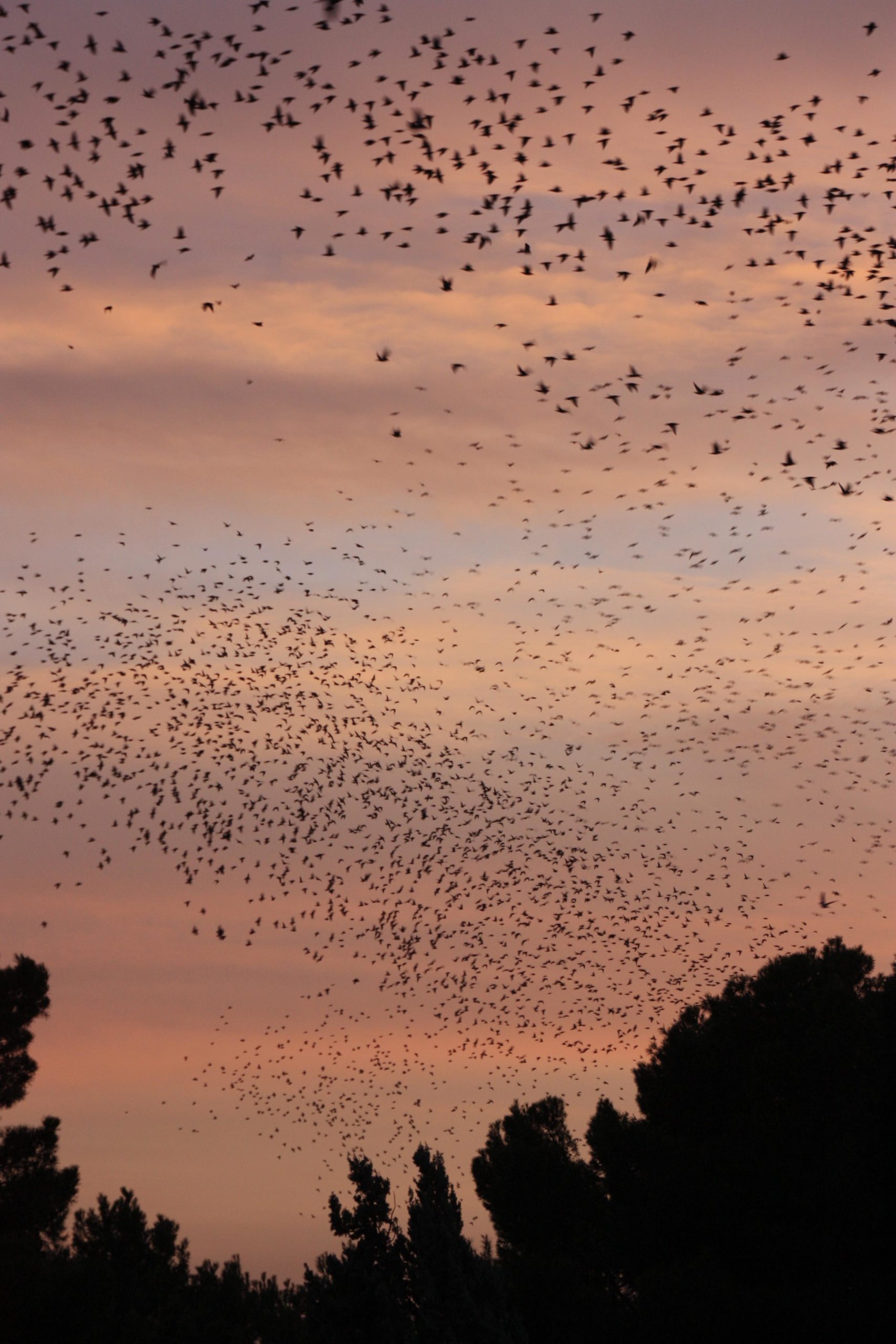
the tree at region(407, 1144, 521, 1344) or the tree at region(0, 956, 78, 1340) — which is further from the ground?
the tree at region(0, 956, 78, 1340)

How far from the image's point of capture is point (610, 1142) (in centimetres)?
4659

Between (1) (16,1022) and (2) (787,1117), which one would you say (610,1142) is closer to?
(2) (787,1117)

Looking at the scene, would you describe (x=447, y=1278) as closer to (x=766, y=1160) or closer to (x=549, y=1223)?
(x=766, y=1160)

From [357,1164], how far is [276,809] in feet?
33.7

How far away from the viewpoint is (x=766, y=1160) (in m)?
41.1

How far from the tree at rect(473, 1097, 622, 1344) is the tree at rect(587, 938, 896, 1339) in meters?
1.32

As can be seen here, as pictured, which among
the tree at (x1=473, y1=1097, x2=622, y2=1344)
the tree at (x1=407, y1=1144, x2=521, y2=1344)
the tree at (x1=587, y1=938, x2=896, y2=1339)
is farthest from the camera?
the tree at (x1=473, y1=1097, x2=622, y2=1344)

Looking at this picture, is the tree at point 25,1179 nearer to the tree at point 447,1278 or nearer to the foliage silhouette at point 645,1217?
the foliage silhouette at point 645,1217

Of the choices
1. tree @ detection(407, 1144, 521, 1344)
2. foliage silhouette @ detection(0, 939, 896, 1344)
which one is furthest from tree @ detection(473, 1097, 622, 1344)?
tree @ detection(407, 1144, 521, 1344)

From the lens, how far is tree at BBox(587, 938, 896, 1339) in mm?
37531

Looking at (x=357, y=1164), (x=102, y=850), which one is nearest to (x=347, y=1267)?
(x=357, y=1164)

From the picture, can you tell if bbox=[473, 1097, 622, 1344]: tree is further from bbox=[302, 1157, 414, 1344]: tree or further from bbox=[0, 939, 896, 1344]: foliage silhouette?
bbox=[302, 1157, 414, 1344]: tree

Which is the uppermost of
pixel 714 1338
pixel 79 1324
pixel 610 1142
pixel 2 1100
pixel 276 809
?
pixel 276 809

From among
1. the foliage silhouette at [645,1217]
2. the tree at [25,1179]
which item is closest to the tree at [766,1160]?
the foliage silhouette at [645,1217]
